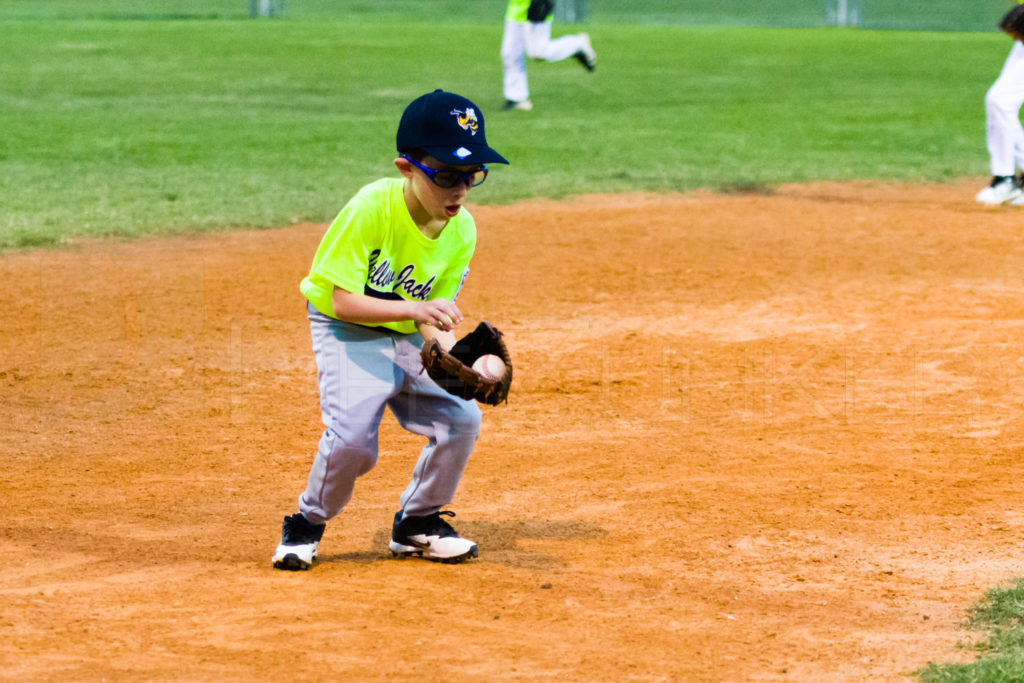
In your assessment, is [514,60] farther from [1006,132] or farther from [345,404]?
A: [345,404]

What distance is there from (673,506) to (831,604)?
39.6 inches

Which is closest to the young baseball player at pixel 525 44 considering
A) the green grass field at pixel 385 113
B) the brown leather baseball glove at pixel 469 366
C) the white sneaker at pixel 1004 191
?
the green grass field at pixel 385 113

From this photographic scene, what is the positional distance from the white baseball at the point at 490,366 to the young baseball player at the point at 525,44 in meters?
12.0

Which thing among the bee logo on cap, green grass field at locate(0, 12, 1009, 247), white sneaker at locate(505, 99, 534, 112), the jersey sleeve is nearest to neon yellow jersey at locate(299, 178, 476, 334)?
the jersey sleeve

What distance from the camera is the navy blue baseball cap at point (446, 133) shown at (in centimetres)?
413

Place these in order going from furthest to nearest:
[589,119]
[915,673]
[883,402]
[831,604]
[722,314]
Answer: [589,119]
[722,314]
[883,402]
[831,604]
[915,673]

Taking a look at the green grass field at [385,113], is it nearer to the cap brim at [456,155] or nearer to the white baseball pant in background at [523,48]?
the white baseball pant in background at [523,48]

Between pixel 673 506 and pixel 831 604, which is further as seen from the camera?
pixel 673 506

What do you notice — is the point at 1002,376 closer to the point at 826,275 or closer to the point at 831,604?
the point at 826,275

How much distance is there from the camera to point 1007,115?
10.6 metres

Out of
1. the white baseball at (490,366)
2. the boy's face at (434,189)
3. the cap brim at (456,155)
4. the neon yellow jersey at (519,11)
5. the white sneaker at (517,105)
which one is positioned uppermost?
the neon yellow jersey at (519,11)

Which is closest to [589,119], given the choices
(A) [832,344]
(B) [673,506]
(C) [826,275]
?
(C) [826,275]

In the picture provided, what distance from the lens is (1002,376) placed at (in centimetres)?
682

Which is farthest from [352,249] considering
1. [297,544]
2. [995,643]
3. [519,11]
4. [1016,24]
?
[519,11]
